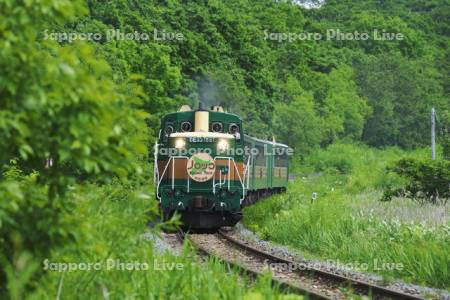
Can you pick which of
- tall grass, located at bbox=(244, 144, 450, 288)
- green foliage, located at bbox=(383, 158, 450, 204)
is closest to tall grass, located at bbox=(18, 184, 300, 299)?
tall grass, located at bbox=(244, 144, 450, 288)

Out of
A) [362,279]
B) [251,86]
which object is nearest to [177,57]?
[251,86]

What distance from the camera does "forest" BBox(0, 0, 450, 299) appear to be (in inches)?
206

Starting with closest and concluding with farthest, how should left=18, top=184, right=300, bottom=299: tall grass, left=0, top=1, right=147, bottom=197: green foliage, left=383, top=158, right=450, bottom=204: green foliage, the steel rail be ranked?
left=0, top=1, right=147, bottom=197: green foliage → left=18, top=184, right=300, bottom=299: tall grass → the steel rail → left=383, top=158, right=450, bottom=204: green foliage

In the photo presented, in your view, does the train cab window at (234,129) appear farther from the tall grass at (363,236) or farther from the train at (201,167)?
the tall grass at (363,236)

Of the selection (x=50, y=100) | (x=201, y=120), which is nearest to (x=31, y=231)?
(x=50, y=100)

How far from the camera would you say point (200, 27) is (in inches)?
2101

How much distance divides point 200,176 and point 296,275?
5807 mm

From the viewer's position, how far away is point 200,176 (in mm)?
17297

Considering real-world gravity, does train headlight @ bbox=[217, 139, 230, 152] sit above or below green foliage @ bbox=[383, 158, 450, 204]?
above

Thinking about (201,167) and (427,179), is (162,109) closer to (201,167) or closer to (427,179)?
(427,179)

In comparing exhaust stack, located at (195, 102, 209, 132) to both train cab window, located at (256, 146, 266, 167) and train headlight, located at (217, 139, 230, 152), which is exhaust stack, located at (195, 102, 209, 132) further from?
train cab window, located at (256, 146, 266, 167)

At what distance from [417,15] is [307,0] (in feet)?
68.1

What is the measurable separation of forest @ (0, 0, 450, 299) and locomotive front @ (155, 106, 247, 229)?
1.26m

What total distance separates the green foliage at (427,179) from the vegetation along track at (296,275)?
611 centimetres
